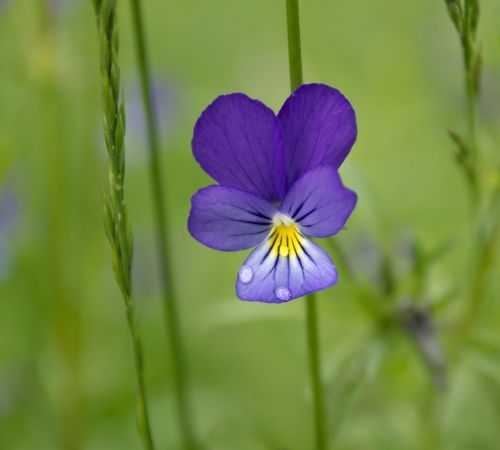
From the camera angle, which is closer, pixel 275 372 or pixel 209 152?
pixel 209 152

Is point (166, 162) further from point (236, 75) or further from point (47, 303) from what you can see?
point (47, 303)

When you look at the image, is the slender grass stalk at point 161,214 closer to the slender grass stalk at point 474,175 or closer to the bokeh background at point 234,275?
the bokeh background at point 234,275

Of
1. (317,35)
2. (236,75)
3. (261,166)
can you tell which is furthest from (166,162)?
(261,166)

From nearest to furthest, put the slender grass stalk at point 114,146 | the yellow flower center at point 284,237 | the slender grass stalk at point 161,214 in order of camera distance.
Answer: the slender grass stalk at point 114,146 → the yellow flower center at point 284,237 → the slender grass stalk at point 161,214

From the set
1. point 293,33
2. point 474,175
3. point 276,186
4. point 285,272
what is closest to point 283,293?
point 285,272

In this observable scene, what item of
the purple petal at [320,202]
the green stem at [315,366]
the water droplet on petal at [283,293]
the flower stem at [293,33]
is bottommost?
the green stem at [315,366]

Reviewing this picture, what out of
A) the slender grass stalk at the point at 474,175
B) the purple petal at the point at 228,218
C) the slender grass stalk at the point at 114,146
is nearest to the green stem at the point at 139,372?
the slender grass stalk at the point at 114,146
